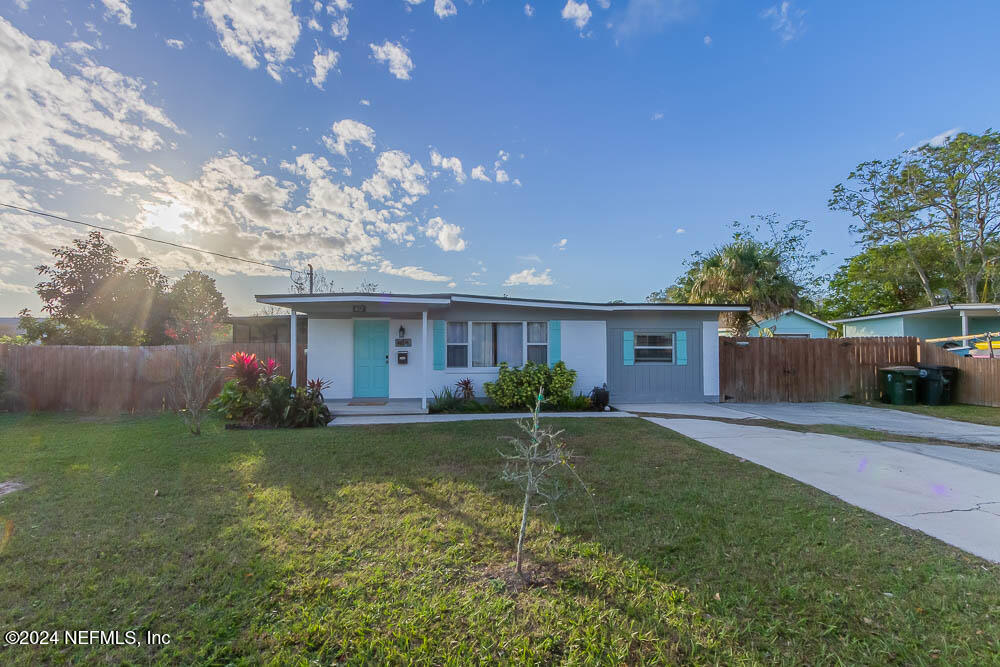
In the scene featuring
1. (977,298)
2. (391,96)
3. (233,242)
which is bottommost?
(977,298)

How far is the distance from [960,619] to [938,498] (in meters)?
2.40

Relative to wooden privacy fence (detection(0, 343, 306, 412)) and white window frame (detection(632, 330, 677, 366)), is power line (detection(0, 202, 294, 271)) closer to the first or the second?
wooden privacy fence (detection(0, 343, 306, 412))

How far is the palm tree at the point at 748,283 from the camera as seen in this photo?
12883mm

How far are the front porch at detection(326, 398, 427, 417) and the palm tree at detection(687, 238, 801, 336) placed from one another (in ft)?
35.6

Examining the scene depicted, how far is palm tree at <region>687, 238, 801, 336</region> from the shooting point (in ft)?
42.3

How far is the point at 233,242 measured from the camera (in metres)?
16.1

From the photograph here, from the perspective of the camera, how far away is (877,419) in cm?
805

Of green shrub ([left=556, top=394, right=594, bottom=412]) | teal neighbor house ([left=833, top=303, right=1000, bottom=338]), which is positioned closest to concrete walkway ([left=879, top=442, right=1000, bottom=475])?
green shrub ([left=556, top=394, right=594, bottom=412])

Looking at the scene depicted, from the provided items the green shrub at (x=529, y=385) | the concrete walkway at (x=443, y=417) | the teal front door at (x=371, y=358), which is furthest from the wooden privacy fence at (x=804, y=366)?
the teal front door at (x=371, y=358)

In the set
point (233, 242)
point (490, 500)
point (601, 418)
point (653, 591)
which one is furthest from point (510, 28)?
point (233, 242)

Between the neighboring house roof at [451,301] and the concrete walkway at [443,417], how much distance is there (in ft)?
8.11

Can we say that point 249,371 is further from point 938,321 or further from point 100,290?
point 938,321

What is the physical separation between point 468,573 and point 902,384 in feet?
43.7

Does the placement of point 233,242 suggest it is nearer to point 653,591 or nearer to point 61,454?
point 61,454
